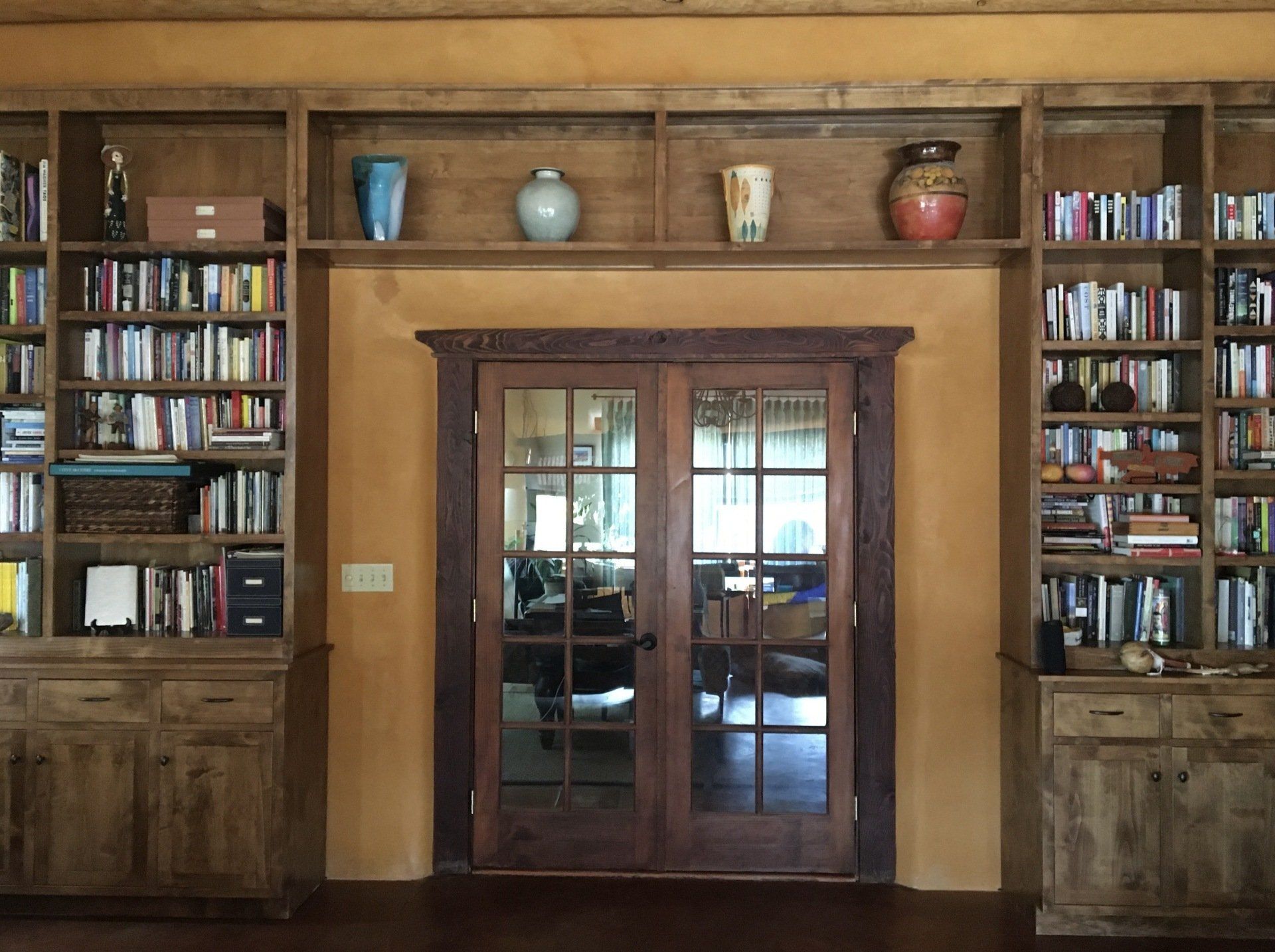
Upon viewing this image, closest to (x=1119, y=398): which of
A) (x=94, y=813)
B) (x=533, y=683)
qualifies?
(x=533, y=683)

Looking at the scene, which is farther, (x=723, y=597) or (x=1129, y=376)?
(x=723, y=597)

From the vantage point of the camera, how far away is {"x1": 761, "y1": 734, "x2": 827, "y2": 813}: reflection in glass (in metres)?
4.28

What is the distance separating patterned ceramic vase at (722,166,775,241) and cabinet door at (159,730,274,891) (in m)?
2.58

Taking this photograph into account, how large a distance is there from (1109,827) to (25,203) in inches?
184

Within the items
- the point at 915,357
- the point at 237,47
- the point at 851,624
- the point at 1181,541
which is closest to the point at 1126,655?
the point at 1181,541

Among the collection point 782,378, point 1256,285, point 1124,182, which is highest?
point 1124,182

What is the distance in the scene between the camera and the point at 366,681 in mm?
4395

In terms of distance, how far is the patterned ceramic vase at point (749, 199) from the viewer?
4047 mm

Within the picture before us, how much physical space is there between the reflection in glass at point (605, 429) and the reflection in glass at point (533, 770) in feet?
3.69

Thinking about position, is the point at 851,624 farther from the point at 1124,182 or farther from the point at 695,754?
the point at 1124,182

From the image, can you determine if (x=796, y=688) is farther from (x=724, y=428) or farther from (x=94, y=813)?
(x=94, y=813)

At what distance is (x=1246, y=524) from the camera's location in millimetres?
4070

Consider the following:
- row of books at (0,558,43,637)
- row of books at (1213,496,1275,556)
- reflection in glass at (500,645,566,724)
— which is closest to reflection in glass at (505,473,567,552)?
reflection in glass at (500,645,566,724)

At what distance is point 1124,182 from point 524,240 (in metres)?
2.39
